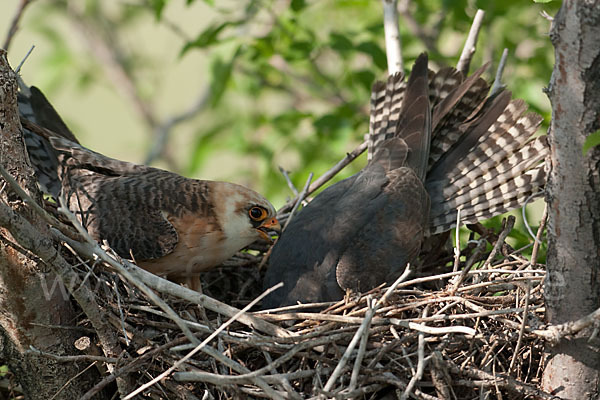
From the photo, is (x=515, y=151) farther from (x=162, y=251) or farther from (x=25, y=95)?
(x=25, y=95)

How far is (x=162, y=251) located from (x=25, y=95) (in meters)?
1.50

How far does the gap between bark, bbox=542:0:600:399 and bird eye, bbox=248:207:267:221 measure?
2233 mm

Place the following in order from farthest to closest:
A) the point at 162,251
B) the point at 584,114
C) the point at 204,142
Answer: the point at 204,142
the point at 162,251
the point at 584,114

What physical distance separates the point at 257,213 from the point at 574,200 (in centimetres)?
244

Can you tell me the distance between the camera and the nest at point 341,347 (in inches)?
119

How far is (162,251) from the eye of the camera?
4289mm

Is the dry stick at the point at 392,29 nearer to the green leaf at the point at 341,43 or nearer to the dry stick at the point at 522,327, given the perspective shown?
the green leaf at the point at 341,43

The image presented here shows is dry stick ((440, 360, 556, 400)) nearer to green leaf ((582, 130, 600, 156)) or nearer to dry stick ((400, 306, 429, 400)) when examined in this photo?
dry stick ((400, 306, 429, 400))

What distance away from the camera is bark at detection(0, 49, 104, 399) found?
2.93m

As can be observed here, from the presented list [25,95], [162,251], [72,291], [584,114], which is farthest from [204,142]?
[584,114]

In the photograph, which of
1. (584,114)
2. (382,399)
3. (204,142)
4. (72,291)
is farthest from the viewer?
(204,142)

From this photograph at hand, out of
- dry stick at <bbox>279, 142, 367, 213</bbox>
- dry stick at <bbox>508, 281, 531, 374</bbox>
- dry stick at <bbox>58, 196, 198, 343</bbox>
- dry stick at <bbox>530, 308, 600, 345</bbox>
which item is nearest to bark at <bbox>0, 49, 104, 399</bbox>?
dry stick at <bbox>58, 196, 198, 343</bbox>

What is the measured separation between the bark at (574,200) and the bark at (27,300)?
203 centimetres

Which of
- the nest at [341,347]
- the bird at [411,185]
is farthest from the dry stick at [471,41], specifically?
the nest at [341,347]
